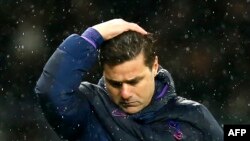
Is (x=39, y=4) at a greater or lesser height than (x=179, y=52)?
greater

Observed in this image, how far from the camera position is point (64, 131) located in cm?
262

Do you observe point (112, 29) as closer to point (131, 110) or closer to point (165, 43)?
point (131, 110)

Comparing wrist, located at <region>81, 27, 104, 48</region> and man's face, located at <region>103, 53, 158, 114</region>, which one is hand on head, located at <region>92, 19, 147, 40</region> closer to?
wrist, located at <region>81, 27, 104, 48</region>

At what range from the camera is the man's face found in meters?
2.63

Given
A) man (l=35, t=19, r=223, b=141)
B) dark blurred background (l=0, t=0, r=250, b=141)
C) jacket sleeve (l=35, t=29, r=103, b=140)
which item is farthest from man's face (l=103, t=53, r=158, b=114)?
dark blurred background (l=0, t=0, r=250, b=141)

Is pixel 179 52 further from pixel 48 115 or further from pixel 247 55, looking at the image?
pixel 48 115

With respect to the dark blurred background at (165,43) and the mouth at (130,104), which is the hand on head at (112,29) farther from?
the dark blurred background at (165,43)

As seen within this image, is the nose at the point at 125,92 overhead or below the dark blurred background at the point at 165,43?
overhead

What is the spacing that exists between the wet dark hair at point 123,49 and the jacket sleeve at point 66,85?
0.04m

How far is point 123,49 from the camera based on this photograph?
265 centimetres

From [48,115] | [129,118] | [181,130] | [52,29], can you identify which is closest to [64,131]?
[48,115]

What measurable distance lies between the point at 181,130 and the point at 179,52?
135 inches

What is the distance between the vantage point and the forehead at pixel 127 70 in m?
2.63

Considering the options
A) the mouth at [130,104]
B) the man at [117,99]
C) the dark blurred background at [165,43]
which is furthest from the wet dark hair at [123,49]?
the dark blurred background at [165,43]
